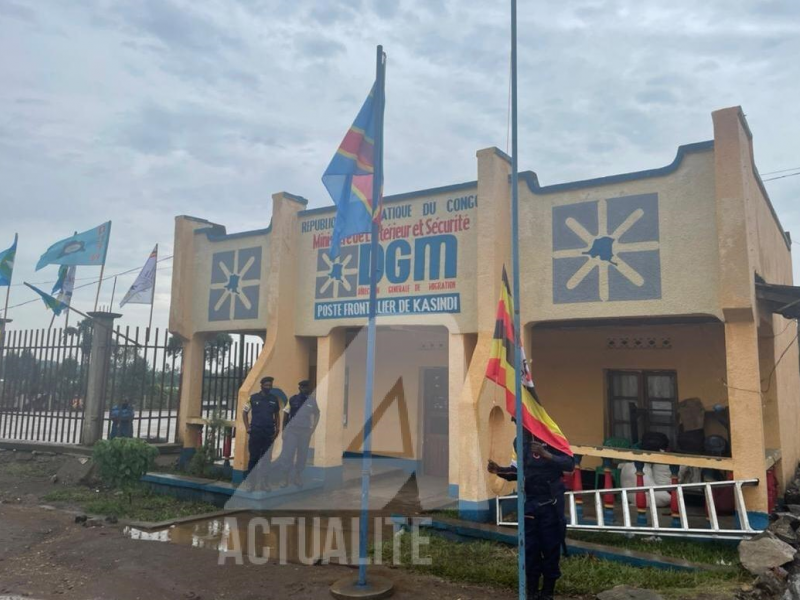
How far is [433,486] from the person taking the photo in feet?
34.9

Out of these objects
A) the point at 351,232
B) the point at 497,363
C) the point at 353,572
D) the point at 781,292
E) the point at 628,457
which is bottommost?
the point at 353,572

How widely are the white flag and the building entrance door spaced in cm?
658

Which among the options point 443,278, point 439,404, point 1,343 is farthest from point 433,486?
point 1,343

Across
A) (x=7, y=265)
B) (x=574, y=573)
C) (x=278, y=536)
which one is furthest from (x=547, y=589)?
(x=7, y=265)

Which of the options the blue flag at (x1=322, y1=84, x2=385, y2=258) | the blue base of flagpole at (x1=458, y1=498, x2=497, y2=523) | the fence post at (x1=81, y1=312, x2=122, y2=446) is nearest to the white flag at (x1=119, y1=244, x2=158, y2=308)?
the fence post at (x1=81, y1=312, x2=122, y2=446)

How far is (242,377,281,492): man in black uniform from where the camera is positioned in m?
9.68

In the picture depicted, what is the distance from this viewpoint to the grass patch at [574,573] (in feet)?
17.9

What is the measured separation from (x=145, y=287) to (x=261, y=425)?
233 inches

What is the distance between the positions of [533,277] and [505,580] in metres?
4.03

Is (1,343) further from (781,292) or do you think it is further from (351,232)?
(781,292)

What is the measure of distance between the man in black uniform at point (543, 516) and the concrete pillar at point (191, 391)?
28.5 feet

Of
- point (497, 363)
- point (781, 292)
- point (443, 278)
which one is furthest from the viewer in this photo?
point (443, 278)

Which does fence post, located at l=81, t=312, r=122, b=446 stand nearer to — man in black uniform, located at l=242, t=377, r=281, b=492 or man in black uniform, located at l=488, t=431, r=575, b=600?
man in black uniform, located at l=242, t=377, r=281, b=492

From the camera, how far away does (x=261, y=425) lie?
9688 millimetres
